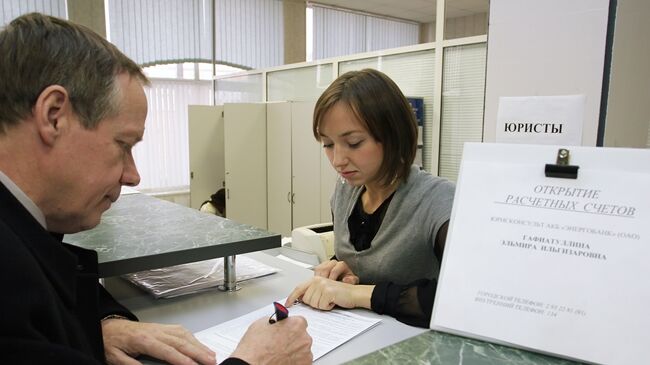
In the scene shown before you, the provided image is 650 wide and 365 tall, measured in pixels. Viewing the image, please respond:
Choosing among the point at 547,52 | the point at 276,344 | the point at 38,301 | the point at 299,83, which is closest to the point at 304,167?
the point at 299,83

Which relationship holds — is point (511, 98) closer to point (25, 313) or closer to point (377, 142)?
point (377, 142)

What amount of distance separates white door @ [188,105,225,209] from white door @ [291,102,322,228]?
3.25 ft

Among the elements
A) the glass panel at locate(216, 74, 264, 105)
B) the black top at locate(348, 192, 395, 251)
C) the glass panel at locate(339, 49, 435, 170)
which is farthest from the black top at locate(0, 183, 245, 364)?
the glass panel at locate(216, 74, 264, 105)

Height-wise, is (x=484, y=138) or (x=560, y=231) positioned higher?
(x=484, y=138)

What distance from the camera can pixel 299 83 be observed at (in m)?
4.43

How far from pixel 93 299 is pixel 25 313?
0.30 metres

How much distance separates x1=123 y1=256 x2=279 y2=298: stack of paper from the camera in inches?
45.5

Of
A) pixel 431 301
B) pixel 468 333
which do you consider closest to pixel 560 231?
pixel 468 333

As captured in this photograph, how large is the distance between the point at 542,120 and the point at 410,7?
6.83 metres

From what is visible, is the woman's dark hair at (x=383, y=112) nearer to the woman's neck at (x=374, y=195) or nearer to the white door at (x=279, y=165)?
the woman's neck at (x=374, y=195)

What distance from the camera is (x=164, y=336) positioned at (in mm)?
807

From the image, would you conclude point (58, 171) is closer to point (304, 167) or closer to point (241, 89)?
point (304, 167)

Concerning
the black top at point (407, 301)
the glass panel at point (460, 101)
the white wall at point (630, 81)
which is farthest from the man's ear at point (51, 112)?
the glass panel at point (460, 101)

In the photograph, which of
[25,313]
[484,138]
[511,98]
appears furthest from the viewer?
[484,138]
